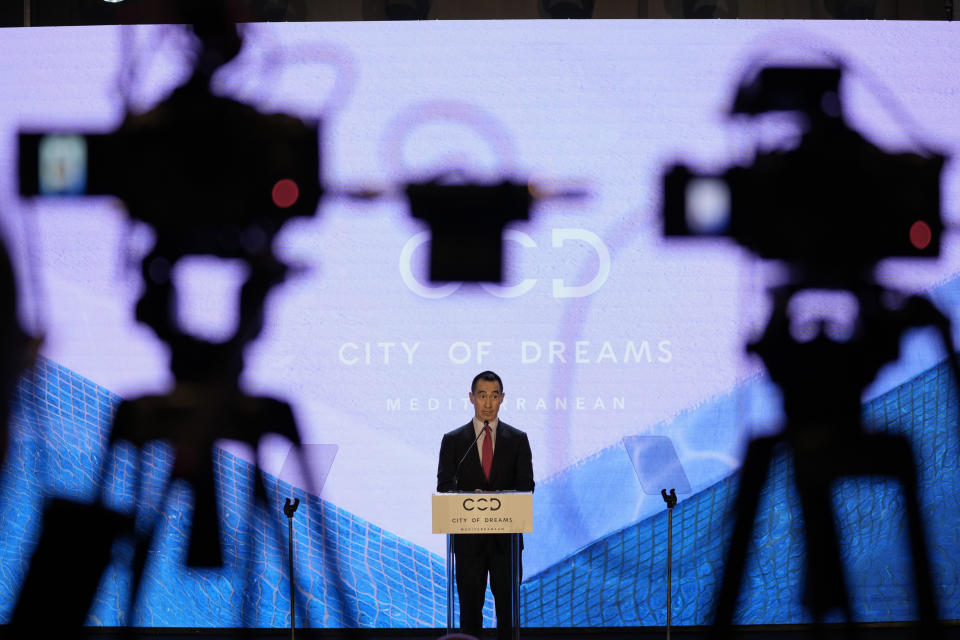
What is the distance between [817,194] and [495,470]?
2.47 metres

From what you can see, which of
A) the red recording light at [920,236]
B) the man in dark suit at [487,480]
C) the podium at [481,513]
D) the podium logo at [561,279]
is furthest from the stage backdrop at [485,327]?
the podium at [481,513]

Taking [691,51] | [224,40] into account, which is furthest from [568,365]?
[224,40]

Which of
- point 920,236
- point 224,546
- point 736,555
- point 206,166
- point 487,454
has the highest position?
point 206,166

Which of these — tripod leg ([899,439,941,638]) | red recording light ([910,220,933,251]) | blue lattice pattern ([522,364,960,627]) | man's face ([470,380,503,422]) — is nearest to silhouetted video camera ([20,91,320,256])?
man's face ([470,380,503,422])

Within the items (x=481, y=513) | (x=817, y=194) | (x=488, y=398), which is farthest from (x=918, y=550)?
(x=481, y=513)

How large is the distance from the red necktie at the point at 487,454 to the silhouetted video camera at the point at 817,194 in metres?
1.80

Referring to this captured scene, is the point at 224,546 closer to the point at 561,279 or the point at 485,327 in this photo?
the point at 485,327

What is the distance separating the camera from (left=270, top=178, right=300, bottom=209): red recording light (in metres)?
5.06

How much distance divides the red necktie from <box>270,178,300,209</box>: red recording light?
6.33 ft

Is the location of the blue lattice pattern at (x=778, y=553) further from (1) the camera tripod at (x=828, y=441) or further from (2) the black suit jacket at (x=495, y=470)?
(2) the black suit jacket at (x=495, y=470)

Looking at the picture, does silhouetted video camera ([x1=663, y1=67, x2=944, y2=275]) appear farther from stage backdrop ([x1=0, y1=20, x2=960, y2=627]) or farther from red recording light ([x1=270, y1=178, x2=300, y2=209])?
red recording light ([x1=270, y1=178, x2=300, y2=209])

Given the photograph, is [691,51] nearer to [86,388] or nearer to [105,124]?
[105,124]

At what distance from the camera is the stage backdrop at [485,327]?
195 inches

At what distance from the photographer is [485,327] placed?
505 centimetres
